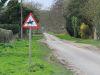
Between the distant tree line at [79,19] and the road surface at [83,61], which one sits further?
the distant tree line at [79,19]

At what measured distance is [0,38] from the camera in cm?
4209

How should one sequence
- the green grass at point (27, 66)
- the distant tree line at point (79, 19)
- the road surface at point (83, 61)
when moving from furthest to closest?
the distant tree line at point (79, 19), the road surface at point (83, 61), the green grass at point (27, 66)

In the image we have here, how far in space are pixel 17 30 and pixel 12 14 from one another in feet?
15.4

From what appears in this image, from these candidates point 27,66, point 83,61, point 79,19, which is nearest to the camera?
point 27,66

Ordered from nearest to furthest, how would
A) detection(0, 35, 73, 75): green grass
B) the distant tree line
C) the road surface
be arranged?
detection(0, 35, 73, 75): green grass → the road surface → the distant tree line

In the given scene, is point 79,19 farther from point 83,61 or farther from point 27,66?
point 27,66

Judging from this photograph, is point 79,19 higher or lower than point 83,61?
higher

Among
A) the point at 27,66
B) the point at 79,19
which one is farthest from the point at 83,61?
the point at 79,19

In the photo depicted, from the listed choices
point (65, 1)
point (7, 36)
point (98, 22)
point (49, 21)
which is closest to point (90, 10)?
point (98, 22)

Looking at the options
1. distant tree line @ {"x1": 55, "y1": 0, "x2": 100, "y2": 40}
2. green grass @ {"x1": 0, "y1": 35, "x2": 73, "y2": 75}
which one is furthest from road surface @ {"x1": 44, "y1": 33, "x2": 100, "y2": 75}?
distant tree line @ {"x1": 55, "y1": 0, "x2": 100, "y2": 40}

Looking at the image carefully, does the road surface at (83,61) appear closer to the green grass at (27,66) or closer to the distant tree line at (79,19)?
the green grass at (27,66)

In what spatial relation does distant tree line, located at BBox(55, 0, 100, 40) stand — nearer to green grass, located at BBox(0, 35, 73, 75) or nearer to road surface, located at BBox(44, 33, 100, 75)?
road surface, located at BBox(44, 33, 100, 75)

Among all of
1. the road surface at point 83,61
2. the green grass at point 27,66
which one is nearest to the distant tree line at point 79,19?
the road surface at point 83,61

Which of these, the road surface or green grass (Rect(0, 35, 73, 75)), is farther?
the road surface
